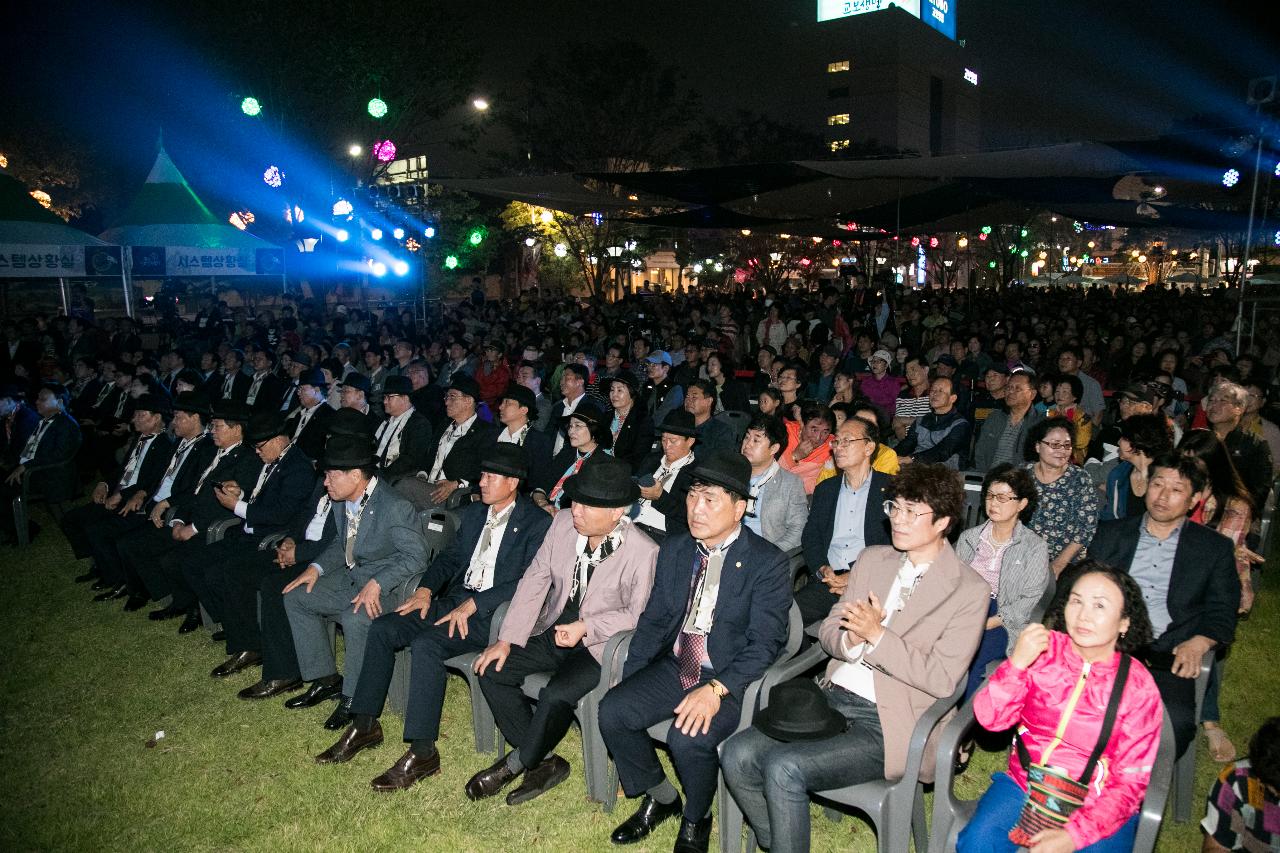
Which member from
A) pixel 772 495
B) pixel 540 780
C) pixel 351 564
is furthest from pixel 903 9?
pixel 540 780

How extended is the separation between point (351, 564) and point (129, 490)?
10.3 ft

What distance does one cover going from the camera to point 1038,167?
36.4ft

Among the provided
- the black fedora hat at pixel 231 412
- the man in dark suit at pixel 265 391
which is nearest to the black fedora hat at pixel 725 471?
the black fedora hat at pixel 231 412

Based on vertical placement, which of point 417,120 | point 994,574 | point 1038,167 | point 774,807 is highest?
point 417,120

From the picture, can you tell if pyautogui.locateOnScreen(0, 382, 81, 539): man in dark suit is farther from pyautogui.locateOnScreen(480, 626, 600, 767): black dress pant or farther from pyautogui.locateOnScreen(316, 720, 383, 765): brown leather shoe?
pyautogui.locateOnScreen(480, 626, 600, 767): black dress pant

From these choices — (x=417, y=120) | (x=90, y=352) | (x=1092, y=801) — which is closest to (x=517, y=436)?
(x=1092, y=801)

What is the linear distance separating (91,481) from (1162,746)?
11802 millimetres

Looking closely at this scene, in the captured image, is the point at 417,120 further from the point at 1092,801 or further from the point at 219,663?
the point at 1092,801

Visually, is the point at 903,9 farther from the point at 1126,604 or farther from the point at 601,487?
the point at 1126,604

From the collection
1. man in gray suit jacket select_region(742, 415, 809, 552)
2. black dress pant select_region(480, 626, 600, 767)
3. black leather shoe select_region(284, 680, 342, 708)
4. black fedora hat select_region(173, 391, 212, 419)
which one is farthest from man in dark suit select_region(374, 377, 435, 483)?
black dress pant select_region(480, 626, 600, 767)

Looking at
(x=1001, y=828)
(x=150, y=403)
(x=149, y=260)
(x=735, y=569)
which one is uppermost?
(x=149, y=260)

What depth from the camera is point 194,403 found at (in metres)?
6.81

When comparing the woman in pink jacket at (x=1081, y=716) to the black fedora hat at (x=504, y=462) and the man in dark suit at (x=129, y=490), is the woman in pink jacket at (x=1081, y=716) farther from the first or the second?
the man in dark suit at (x=129, y=490)

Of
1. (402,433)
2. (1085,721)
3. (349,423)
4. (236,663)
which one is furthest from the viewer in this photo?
(402,433)
